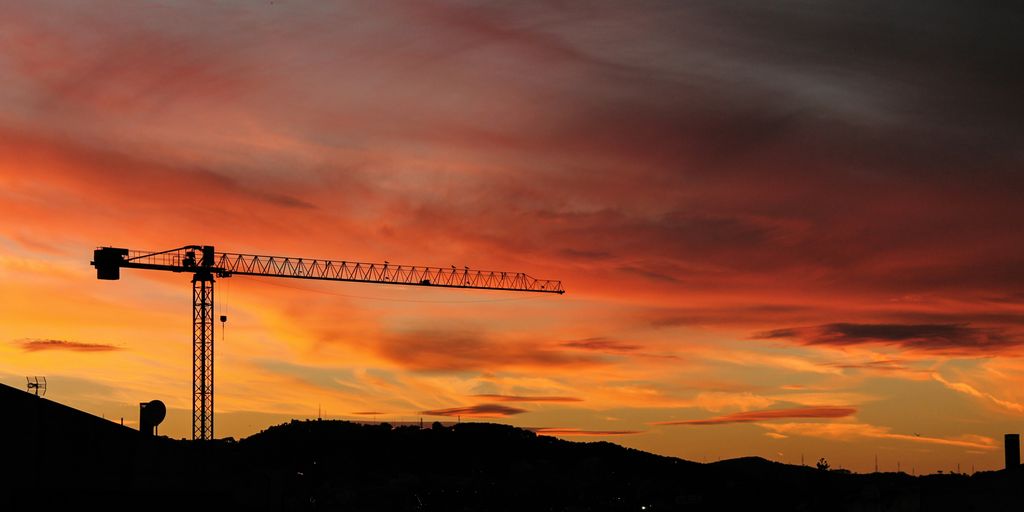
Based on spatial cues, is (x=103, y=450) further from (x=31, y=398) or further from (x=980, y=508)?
(x=980, y=508)

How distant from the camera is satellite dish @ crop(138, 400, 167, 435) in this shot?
6425 centimetres

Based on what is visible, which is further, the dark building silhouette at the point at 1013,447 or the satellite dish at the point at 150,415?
the dark building silhouette at the point at 1013,447

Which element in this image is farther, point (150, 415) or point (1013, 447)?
point (1013, 447)

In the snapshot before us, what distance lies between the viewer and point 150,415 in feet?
212

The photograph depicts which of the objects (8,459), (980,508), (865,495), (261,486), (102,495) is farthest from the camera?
(865,495)

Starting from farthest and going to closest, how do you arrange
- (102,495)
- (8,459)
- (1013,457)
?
(1013,457) < (102,495) < (8,459)

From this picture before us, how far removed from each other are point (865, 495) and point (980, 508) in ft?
115

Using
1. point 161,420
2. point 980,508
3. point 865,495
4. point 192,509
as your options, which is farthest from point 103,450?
point 865,495

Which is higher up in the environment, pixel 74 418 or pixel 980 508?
pixel 74 418

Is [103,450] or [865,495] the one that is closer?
[103,450]

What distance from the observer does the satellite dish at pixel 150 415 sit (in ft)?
211

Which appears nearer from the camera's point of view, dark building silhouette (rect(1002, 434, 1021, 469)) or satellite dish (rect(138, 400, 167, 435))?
satellite dish (rect(138, 400, 167, 435))

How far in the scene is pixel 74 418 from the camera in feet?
176

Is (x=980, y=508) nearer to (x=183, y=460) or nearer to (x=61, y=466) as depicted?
(x=183, y=460)
